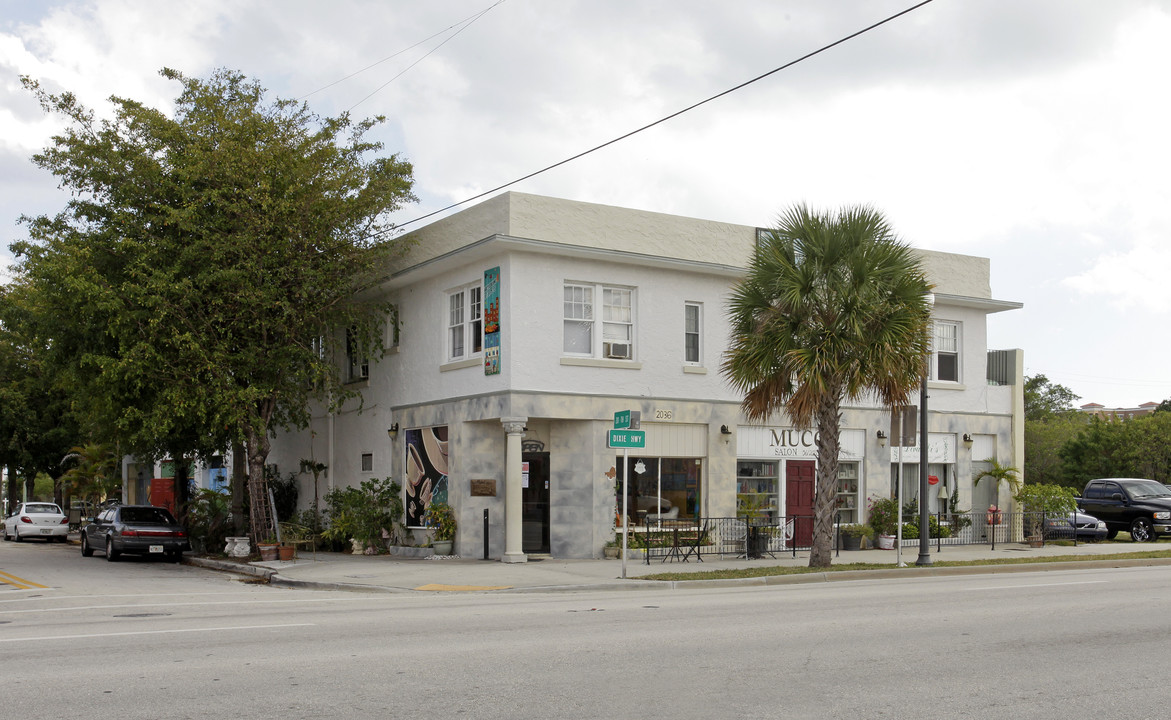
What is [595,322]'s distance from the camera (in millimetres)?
22891

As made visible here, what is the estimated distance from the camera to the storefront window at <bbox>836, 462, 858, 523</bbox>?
26.2 m

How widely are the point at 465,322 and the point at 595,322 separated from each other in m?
2.89

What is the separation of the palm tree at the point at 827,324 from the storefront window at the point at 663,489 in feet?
12.6

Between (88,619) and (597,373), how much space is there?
12006 millimetres

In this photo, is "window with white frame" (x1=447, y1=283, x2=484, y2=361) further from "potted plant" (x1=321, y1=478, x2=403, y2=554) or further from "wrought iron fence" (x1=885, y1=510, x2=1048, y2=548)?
"wrought iron fence" (x1=885, y1=510, x2=1048, y2=548)

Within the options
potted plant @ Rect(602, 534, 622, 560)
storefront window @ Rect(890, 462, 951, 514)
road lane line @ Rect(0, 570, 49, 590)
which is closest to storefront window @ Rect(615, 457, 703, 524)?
→ potted plant @ Rect(602, 534, 622, 560)

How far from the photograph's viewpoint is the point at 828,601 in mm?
14703

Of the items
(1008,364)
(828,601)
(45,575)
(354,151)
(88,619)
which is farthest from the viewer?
(1008,364)

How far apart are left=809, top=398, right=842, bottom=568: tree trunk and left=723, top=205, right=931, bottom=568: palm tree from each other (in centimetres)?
2

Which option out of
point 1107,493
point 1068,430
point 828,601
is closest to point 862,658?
point 828,601

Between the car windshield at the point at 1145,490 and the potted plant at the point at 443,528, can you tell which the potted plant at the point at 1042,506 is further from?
the potted plant at the point at 443,528

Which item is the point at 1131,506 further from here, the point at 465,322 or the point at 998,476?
the point at 465,322

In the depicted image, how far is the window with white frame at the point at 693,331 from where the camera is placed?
24.2m

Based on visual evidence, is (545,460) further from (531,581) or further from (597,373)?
(531,581)
